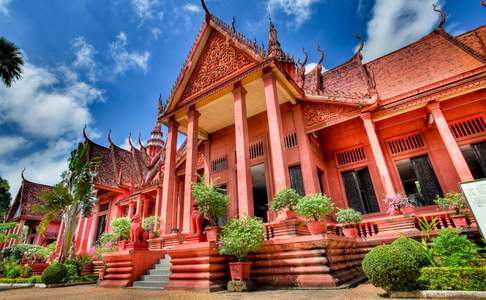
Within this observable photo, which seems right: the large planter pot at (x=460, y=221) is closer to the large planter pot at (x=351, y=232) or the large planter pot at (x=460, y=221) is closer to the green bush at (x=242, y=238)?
the large planter pot at (x=351, y=232)

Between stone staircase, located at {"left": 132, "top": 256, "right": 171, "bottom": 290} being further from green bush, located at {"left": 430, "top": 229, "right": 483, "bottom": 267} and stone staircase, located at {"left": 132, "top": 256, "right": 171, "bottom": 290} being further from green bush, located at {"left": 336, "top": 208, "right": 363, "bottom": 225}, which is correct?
green bush, located at {"left": 430, "top": 229, "right": 483, "bottom": 267}

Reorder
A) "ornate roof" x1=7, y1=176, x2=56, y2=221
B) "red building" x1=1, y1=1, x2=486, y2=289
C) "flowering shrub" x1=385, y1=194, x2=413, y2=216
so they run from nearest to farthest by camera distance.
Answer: "flowering shrub" x1=385, y1=194, x2=413, y2=216
"red building" x1=1, y1=1, x2=486, y2=289
"ornate roof" x1=7, y1=176, x2=56, y2=221

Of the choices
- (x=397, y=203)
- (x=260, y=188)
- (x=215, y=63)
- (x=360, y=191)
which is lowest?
(x=397, y=203)

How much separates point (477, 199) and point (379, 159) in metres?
4.94

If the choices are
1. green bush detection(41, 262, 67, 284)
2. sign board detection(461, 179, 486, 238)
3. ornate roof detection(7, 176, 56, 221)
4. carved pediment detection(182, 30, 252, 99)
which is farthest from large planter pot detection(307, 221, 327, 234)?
ornate roof detection(7, 176, 56, 221)

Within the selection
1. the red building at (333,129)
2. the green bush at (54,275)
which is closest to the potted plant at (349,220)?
the red building at (333,129)

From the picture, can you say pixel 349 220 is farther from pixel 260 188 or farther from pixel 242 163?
pixel 260 188

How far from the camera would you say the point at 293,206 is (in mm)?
5645

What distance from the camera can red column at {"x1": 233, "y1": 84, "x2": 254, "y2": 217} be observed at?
667 cm

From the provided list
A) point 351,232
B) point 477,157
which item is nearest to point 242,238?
point 351,232

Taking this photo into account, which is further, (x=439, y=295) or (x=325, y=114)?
(x=325, y=114)

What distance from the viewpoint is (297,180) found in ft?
30.2

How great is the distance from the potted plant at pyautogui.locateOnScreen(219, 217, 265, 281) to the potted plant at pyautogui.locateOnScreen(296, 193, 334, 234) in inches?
38.9

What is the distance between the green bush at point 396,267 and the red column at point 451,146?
471 centimetres
